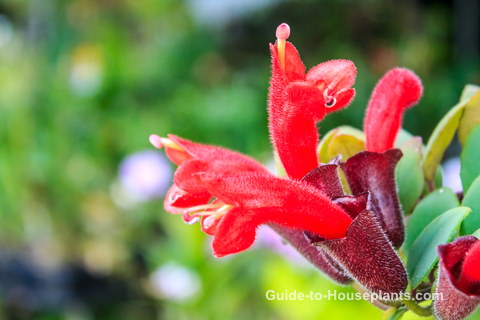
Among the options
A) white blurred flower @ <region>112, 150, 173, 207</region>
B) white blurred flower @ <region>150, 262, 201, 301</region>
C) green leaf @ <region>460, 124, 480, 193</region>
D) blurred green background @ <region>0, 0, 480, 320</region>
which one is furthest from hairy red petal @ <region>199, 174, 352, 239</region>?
white blurred flower @ <region>112, 150, 173, 207</region>

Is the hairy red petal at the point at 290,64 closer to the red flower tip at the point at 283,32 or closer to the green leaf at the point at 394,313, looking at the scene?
the red flower tip at the point at 283,32

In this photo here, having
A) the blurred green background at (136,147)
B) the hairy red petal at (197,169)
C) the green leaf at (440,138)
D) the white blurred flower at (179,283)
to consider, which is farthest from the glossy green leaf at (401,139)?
the white blurred flower at (179,283)

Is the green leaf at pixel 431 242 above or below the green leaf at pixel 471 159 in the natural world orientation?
below

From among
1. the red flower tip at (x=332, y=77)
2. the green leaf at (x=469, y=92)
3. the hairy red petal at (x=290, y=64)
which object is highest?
the hairy red petal at (x=290, y=64)

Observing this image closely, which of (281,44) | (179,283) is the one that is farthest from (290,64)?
(179,283)

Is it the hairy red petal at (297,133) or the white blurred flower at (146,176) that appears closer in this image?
the hairy red petal at (297,133)

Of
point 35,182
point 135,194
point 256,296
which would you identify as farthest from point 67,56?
point 256,296

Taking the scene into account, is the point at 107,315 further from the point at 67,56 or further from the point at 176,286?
the point at 67,56
